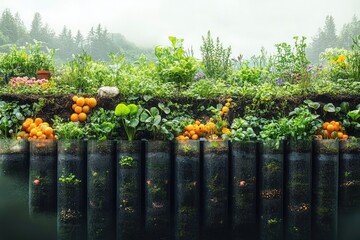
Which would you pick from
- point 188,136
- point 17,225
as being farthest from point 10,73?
point 188,136

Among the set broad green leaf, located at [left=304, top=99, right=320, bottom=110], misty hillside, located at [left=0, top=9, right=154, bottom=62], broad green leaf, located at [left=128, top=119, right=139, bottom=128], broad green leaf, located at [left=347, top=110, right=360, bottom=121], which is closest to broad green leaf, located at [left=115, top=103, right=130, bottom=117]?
broad green leaf, located at [left=128, top=119, right=139, bottom=128]

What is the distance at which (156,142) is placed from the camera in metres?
4.77

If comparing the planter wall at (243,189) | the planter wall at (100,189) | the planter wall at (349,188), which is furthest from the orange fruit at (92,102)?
the planter wall at (349,188)

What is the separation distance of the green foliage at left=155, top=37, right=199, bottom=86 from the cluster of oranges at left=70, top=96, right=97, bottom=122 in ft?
5.54

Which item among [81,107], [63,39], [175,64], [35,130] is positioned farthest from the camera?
[63,39]

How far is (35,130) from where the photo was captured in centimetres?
514

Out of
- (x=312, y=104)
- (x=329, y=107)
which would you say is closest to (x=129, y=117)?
(x=312, y=104)

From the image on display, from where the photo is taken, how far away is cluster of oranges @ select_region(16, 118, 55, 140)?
5055 millimetres

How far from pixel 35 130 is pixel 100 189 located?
1.09 m

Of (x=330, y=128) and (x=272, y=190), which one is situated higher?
(x=330, y=128)

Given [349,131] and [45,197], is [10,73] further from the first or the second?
[349,131]

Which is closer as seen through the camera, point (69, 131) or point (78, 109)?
point (69, 131)

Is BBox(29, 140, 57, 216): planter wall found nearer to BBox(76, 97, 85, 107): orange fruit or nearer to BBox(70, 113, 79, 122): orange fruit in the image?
BBox(70, 113, 79, 122): orange fruit

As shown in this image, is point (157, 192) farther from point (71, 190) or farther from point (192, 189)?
point (71, 190)
